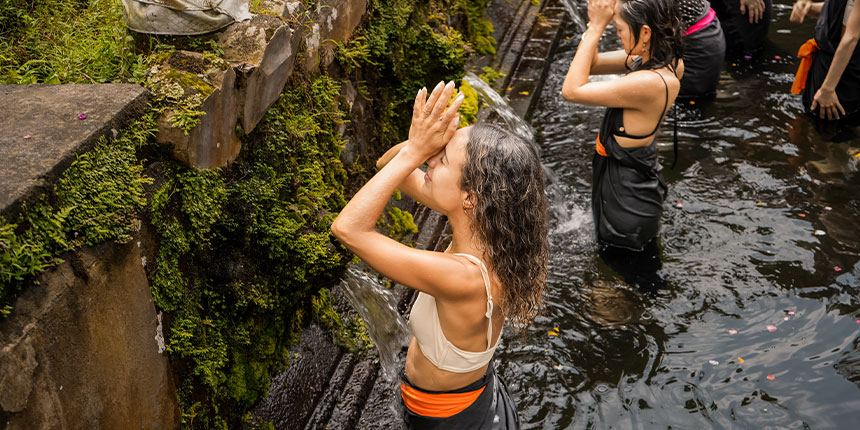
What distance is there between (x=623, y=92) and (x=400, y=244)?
91.1 inches

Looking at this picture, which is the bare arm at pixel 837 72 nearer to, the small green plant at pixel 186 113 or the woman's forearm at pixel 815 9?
the woman's forearm at pixel 815 9

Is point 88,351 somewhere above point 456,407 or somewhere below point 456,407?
above

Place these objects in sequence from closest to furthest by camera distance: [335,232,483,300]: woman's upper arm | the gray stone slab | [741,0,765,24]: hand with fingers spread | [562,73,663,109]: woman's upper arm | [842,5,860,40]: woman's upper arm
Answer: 1. the gray stone slab
2. [335,232,483,300]: woman's upper arm
3. [562,73,663,109]: woman's upper arm
4. [842,5,860,40]: woman's upper arm
5. [741,0,765,24]: hand with fingers spread

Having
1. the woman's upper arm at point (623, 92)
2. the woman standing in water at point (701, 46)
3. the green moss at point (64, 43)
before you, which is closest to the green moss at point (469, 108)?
the woman's upper arm at point (623, 92)

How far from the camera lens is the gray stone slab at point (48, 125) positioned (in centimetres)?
209

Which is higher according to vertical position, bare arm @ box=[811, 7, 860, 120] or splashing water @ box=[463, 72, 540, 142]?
bare arm @ box=[811, 7, 860, 120]

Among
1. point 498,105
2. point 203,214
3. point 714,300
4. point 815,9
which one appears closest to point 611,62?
point 714,300

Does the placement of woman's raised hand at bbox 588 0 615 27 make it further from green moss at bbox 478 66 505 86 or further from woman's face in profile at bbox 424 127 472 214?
green moss at bbox 478 66 505 86

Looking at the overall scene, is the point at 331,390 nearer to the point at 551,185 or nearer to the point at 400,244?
the point at 400,244

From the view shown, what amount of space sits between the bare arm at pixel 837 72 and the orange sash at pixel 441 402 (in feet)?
17.3

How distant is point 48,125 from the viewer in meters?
2.36

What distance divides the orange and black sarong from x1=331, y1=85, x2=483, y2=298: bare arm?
57 cm

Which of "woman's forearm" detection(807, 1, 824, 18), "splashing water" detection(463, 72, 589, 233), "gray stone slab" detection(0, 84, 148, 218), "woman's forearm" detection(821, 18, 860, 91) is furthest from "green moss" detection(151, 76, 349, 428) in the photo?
"woman's forearm" detection(807, 1, 824, 18)

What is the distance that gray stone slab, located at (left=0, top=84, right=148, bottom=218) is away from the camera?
82.3 inches
